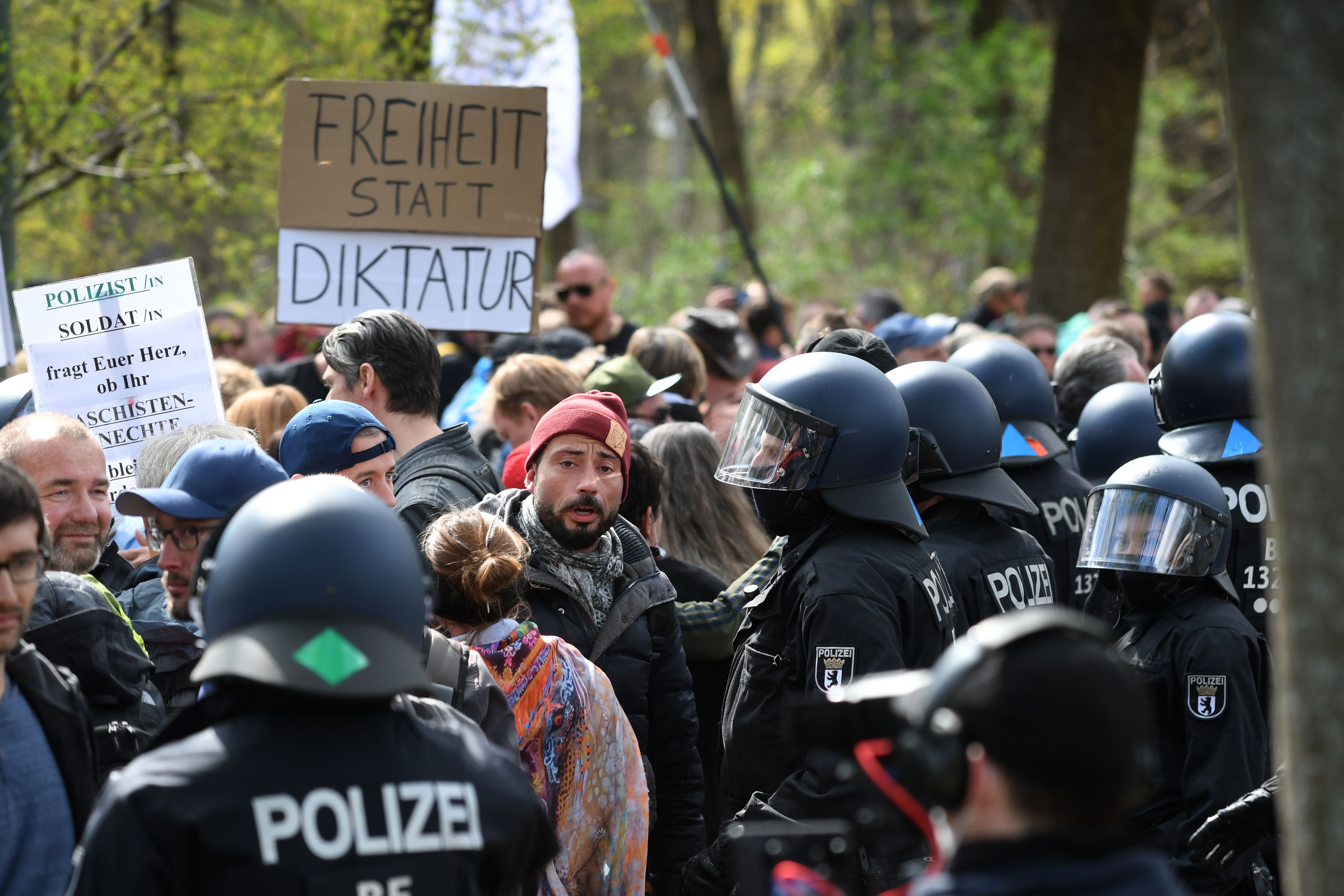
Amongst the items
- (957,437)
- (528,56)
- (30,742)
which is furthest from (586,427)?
(528,56)

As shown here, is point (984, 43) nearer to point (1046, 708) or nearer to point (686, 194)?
point (686, 194)

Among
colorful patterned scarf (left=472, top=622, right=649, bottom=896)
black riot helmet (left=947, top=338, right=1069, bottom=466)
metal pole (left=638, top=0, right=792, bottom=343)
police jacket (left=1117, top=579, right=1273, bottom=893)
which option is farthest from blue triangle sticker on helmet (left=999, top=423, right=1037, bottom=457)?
metal pole (left=638, top=0, right=792, bottom=343)

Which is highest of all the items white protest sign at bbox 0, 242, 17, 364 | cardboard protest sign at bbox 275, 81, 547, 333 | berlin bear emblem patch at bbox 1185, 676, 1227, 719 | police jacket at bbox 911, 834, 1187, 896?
cardboard protest sign at bbox 275, 81, 547, 333

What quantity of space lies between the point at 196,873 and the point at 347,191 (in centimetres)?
440

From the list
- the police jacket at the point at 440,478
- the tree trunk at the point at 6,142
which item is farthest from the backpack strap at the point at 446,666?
the tree trunk at the point at 6,142

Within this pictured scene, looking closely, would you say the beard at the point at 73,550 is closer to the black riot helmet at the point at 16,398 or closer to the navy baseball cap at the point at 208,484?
the navy baseball cap at the point at 208,484

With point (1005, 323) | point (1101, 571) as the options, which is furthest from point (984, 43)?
point (1101, 571)

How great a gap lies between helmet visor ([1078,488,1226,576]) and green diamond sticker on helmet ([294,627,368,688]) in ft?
8.69

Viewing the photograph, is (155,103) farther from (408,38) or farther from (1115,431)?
(1115,431)

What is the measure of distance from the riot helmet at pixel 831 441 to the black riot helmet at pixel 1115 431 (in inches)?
74.4

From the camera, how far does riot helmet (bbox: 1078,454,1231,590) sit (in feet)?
13.0

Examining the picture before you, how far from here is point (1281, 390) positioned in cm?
145

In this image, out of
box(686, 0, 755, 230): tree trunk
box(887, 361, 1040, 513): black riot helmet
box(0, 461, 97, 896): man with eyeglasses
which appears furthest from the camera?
box(686, 0, 755, 230): tree trunk

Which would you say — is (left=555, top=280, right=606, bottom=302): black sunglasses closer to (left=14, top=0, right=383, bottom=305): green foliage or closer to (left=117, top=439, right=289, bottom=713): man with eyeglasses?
(left=14, top=0, right=383, bottom=305): green foliage
